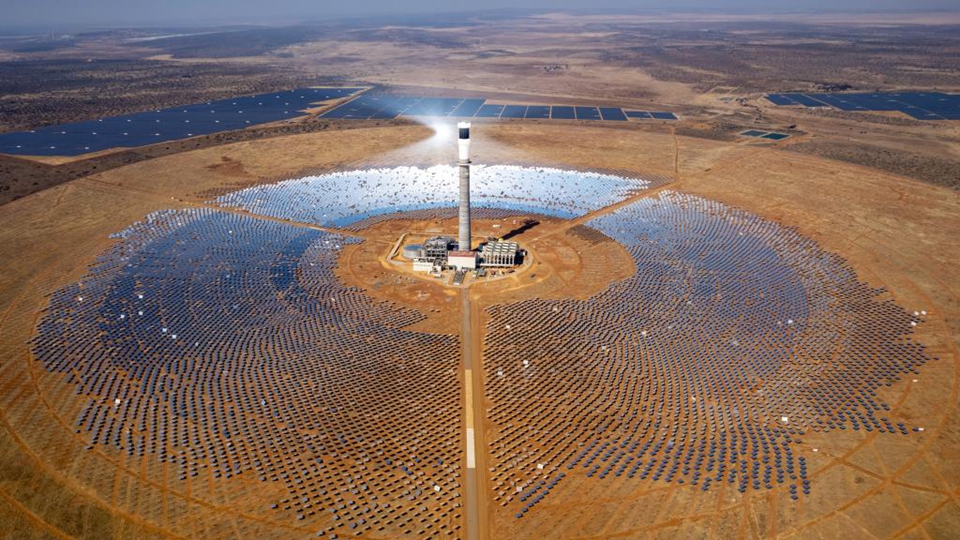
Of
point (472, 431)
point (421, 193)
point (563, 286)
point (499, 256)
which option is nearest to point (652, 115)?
point (421, 193)

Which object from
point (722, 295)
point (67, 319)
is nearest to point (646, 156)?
point (722, 295)

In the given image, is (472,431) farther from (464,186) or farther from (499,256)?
(464,186)

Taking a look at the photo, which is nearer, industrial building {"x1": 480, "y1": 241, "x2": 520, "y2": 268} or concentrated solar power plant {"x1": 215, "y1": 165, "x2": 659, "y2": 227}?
industrial building {"x1": 480, "y1": 241, "x2": 520, "y2": 268}

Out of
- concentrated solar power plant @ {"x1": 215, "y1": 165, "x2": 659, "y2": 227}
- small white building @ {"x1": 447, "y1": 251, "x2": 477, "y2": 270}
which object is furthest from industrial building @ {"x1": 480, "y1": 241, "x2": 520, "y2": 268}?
concentrated solar power plant @ {"x1": 215, "y1": 165, "x2": 659, "y2": 227}

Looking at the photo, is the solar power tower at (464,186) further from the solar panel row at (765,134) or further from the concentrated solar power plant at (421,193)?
the solar panel row at (765,134)

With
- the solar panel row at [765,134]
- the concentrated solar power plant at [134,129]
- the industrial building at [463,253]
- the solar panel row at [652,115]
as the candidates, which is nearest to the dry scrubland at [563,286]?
the industrial building at [463,253]

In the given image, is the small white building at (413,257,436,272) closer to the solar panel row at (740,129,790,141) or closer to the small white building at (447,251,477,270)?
the small white building at (447,251,477,270)
